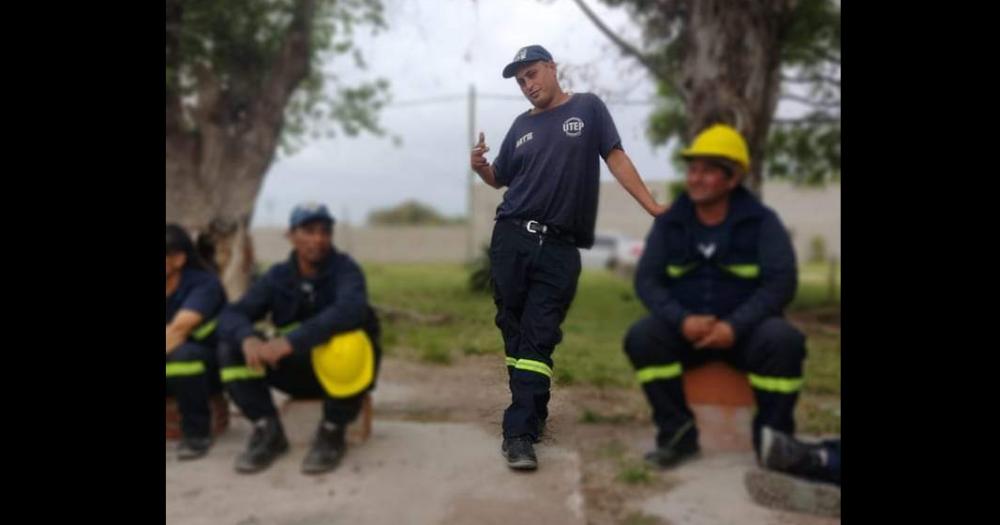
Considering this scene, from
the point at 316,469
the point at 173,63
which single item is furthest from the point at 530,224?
the point at 173,63

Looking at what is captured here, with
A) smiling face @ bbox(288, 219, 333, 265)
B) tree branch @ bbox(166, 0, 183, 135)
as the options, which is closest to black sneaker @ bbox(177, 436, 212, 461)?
smiling face @ bbox(288, 219, 333, 265)

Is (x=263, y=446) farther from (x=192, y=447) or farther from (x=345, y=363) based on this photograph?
(x=345, y=363)

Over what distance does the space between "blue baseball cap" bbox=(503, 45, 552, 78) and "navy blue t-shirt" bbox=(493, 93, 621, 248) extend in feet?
0.23

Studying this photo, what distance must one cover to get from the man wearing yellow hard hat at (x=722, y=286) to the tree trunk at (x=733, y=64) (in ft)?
2.70

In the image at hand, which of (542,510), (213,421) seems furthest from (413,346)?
(542,510)

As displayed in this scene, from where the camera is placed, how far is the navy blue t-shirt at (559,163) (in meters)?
1.06

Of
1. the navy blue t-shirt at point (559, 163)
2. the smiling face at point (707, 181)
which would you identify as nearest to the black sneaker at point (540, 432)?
the navy blue t-shirt at point (559, 163)

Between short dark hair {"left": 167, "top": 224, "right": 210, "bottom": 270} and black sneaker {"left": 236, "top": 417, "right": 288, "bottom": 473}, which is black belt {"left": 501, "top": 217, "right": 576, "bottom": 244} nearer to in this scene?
black sneaker {"left": 236, "top": 417, "right": 288, "bottom": 473}

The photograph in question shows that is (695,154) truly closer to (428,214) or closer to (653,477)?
(653,477)

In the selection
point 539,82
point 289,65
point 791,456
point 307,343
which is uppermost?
point 289,65

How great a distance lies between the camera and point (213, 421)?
4352mm

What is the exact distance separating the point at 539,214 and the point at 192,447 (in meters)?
3.53

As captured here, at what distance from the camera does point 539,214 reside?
3.46 ft
